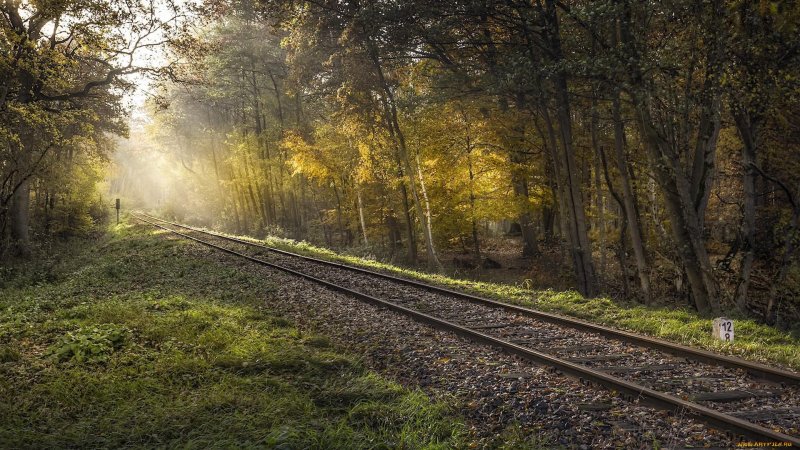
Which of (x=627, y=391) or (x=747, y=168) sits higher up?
(x=747, y=168)

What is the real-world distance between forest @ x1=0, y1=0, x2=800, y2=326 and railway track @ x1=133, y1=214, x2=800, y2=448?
388cm

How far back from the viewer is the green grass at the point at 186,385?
486cm

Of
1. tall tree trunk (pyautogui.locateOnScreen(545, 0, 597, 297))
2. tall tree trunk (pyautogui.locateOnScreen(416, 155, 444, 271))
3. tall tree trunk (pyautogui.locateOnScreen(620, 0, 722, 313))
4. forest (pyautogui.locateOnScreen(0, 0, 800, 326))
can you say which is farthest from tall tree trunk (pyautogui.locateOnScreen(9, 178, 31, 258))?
tall tree trunk (pyautogui.locateOnScreen(620, 0, 722, 313))

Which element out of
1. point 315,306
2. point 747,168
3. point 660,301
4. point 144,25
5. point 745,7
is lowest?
point 660,301

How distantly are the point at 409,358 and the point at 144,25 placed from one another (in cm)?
1688

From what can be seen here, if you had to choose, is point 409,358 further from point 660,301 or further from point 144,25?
point 144,25

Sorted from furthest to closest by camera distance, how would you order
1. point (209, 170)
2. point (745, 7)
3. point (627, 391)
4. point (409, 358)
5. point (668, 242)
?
point (209, 170)
point (668, 242)
point (745, 7)
point (409, 358)
point (627, 391)

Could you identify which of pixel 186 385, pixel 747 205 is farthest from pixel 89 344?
pixel 747 205

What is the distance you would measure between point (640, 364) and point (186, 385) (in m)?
6.10

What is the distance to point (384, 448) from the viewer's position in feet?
15.6

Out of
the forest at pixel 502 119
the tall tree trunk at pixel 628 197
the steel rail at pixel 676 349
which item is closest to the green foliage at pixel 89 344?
the steel rail at pixel 676 349

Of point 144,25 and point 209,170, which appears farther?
point 209,170

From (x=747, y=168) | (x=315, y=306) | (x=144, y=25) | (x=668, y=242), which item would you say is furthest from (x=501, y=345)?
(x=144, y=25)

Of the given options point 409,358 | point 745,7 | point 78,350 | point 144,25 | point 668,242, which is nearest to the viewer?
point 78,350
